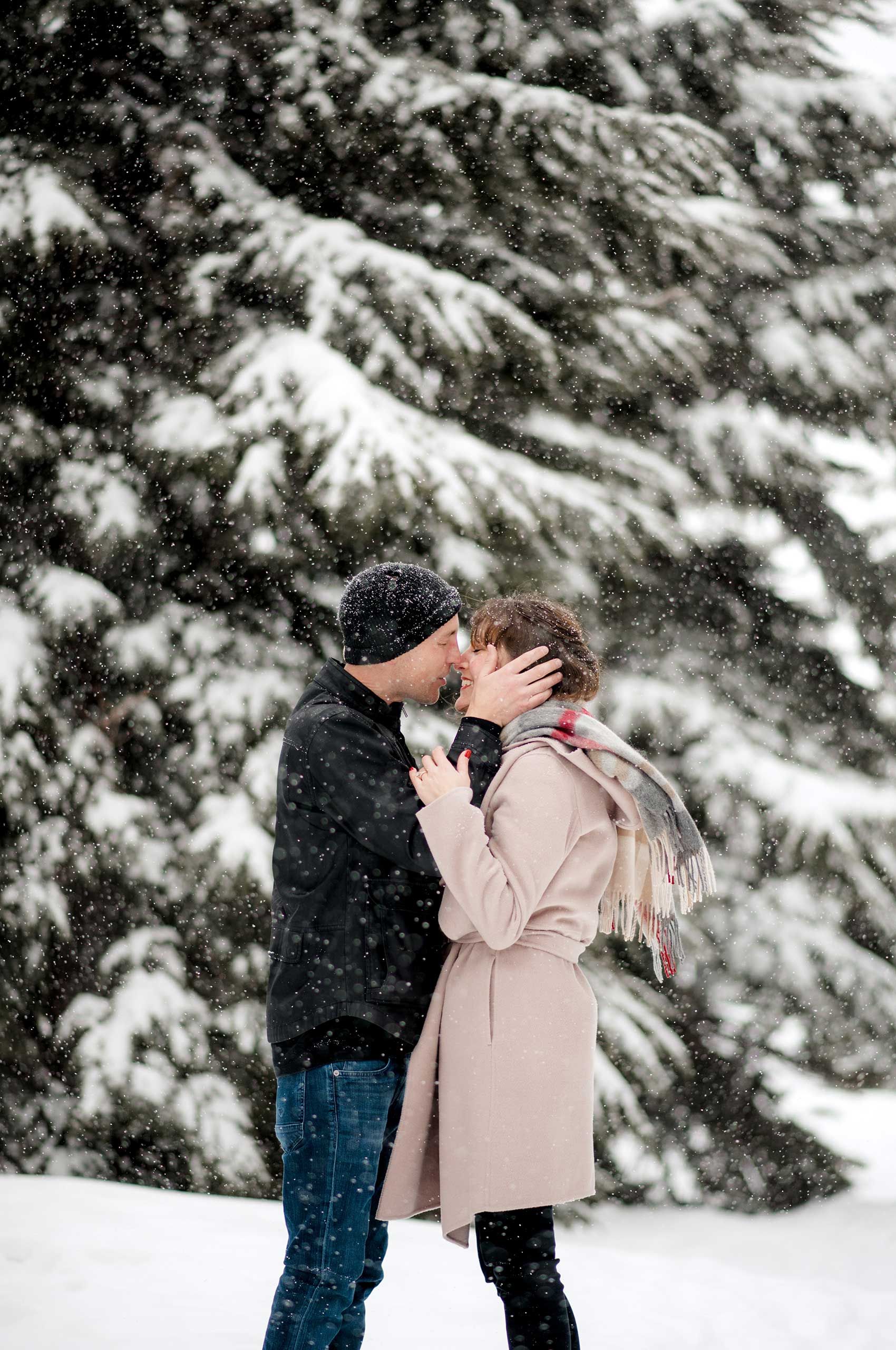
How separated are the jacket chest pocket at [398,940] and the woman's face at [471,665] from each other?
37cm

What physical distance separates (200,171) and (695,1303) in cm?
490

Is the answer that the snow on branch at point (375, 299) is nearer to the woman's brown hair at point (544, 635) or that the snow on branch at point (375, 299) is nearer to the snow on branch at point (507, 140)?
the snow on branch at point (507, 140)

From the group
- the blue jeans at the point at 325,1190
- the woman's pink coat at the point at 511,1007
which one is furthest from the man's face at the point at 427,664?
the blue jeans at the point at 325,1190

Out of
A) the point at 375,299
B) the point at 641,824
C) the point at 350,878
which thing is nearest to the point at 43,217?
the point at 375,299

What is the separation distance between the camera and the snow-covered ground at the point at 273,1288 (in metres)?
2.92

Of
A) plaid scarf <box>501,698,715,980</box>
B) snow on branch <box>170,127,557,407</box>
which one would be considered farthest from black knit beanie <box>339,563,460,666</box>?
snow on branch <box>170,127,557,407</box>

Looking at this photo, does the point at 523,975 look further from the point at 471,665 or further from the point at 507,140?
the point at 507,140

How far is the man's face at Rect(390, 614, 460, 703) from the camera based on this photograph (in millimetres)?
2072

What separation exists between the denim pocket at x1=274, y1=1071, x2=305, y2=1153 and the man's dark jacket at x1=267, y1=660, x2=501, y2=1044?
3.0 inches

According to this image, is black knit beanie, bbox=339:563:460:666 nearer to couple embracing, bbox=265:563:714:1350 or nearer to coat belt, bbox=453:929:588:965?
couple embracing, bbox=265:563:714:1350

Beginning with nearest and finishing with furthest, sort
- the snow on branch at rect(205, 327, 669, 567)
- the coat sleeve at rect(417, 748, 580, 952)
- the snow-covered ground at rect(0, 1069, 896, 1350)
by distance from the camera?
the coat sleeve at rect(417, 748, 580, 952) → the snow-covered ground at rect(0, 1069, 896, 1350) → the snow on branch at rect(205, 327, 669, 567)

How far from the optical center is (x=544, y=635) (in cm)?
207

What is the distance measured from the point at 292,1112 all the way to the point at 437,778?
2.02 feet

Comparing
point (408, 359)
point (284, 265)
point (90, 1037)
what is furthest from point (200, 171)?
point (90, 1037)
